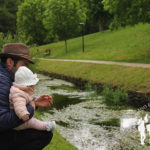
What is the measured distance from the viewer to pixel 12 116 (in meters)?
2.73

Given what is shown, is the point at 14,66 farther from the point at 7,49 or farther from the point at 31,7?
the point at 31,7

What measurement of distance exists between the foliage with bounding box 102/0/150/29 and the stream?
29.1ft

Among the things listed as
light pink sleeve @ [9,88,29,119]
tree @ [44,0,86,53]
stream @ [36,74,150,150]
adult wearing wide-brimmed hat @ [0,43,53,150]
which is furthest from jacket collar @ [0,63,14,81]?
tree @ [44,0,86,53]

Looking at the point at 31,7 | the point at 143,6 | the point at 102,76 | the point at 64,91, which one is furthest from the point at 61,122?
the point at 31,7

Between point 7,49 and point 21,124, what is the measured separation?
0.90m

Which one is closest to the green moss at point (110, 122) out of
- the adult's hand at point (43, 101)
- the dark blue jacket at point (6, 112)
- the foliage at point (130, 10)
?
the adult's hand at point (43, 101)

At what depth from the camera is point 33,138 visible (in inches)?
117

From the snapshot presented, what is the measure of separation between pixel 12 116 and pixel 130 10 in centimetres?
1984

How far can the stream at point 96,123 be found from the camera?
8555 millimetres

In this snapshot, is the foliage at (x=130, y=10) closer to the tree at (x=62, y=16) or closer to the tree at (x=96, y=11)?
the tree at (x=62, y=16)

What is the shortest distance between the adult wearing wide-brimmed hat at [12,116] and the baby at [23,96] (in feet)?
0.18

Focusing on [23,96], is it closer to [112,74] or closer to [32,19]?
[112,74]

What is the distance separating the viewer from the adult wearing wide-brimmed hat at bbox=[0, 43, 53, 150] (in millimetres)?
2729

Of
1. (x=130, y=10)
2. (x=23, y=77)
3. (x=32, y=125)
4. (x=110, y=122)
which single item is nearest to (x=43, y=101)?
(x=32, y=125)
